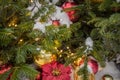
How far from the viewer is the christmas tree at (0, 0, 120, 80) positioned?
0.88 meters

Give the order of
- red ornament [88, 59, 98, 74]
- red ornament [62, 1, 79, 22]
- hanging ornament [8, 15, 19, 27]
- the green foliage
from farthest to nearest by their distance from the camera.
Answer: red ornament [62, 1, 79, 22] → red ornament [88, 59, 98, 74] → hanging ornament [8, 15, 19, 27] → the green foliage

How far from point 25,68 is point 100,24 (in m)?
0.36

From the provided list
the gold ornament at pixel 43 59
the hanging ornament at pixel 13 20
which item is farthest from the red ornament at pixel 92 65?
the hanging ornament at pixel 13 20

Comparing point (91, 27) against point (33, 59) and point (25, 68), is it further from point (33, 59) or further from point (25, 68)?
point (25, 68)

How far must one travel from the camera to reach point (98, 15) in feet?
3.90

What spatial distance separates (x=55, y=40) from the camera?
38.1 inches

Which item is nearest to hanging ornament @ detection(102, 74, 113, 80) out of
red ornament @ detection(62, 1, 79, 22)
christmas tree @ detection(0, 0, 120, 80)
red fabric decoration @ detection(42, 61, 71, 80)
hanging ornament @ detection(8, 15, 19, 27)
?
christmas tree @ detection(0, 0, 120, 80)

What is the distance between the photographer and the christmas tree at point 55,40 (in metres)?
0.88

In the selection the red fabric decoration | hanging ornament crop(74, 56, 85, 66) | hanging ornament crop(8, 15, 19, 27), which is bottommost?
the red fabric decoration

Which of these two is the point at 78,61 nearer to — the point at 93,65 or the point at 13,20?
the point at 93,65

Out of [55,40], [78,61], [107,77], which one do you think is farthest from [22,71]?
[107,77]

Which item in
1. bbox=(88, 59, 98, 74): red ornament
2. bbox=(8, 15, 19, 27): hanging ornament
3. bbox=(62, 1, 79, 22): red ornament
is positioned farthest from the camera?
A: bbox=(62, 1, 79, 22): red ornament

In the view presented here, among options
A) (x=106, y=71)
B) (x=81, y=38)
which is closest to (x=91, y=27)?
(x=81, y=38)

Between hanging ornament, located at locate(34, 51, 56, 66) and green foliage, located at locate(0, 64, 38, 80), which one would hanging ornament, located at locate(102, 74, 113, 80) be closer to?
hanging ornament, located at locate(34, 51, 56, 66)
